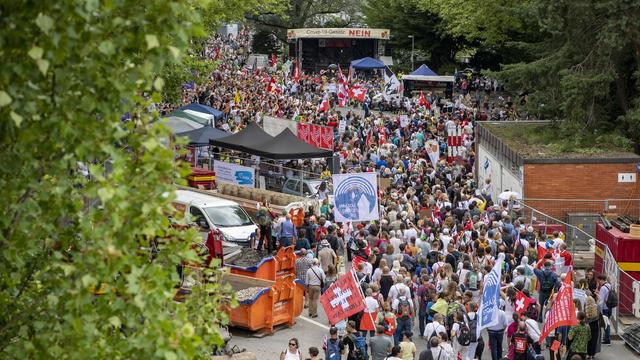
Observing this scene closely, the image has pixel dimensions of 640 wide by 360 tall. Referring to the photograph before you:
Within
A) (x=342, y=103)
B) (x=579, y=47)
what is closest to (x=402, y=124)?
(x=342, y=103)

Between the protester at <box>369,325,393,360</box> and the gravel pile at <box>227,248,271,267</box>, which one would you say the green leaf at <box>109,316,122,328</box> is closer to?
the protester at <box>369,325,393,360</box>

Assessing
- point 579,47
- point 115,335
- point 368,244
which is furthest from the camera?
point 579,47

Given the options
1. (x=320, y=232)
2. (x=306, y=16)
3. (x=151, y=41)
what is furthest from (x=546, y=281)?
(x=306, y=16)

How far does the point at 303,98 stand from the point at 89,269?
5167 cm

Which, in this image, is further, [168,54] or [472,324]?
[472,324]

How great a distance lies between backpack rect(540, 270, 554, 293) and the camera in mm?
20594

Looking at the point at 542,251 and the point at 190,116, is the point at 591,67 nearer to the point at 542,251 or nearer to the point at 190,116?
the point at 542,251

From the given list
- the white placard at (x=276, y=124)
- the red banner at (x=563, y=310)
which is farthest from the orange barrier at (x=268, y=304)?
the white placard at (x=276, y=124)

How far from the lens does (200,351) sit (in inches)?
327

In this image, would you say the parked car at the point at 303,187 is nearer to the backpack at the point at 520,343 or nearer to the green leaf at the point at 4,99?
the backpack at the point at 520,343

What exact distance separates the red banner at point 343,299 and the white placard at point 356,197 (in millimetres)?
6676

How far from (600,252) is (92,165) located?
17.6 meters

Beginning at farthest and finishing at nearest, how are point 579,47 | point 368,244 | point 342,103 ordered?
1. point 342,103
2. point 579,47
3. point 368,244

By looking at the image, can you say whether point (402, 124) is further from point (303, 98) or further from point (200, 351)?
point (200, 351)
